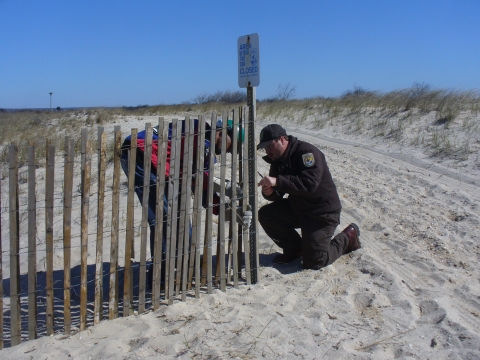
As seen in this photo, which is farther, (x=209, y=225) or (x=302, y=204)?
(x=302, y=204)

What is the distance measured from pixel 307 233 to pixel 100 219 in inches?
70.8

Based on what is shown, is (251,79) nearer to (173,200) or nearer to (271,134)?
(271,134)

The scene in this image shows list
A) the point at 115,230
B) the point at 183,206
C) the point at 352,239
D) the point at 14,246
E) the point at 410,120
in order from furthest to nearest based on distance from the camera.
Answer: the point at 410,120 → the point at 352,239 → the point at 183,206 → the point at 115,230 → the point at 14,246

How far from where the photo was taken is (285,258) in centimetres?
463

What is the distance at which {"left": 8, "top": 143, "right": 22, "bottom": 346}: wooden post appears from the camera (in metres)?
3.11

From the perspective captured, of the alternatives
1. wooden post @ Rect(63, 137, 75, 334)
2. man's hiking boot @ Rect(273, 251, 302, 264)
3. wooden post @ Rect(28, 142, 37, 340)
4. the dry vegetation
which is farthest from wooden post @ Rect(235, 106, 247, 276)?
the dry vegetation

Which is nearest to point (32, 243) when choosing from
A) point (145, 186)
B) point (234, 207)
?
point (145, 186)

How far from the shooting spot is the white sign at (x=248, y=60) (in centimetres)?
384

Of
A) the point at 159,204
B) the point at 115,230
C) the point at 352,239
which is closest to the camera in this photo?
the point at 115,230

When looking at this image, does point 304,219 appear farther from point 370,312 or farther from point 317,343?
point 317,343

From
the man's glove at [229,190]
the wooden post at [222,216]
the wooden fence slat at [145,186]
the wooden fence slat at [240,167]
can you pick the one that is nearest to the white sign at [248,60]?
the wooden fence slat at [240,167]

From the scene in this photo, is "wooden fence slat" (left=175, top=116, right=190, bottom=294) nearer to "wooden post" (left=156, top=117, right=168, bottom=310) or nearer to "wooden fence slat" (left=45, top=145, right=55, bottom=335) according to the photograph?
"wooden post" (left=156, top=117, right=168, bottom=310)

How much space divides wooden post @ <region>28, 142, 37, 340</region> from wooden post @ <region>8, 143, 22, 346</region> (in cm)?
8

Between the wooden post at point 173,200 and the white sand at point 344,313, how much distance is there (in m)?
0.22
